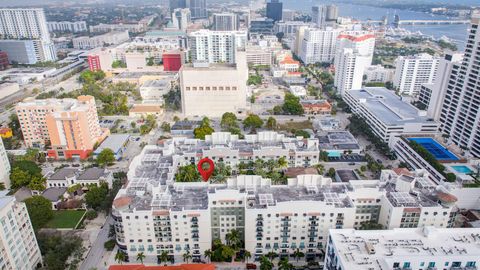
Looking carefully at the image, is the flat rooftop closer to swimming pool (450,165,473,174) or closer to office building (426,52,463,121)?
office building (426,52,463,121)

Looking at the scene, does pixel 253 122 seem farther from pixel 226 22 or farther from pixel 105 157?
pixel 226 22

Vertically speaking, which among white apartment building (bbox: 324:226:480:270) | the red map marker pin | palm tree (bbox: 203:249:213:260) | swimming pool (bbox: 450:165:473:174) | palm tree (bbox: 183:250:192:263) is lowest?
palm tree (bbox: 183:250:192:263)

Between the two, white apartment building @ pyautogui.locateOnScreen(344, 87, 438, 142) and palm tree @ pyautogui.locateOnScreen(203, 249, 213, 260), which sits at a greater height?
white apartment building @ pyautogui.locateOnScreen(344, 87, 438, 142)

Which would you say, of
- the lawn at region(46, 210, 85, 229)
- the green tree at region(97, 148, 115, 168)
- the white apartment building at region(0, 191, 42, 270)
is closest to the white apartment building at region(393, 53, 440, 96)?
the green tree at region(97, 148, 115, 168)

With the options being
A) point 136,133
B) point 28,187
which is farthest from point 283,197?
point 136,133

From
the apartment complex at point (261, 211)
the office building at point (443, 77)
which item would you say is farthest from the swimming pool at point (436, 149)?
the apartment complex at point (261, 211)

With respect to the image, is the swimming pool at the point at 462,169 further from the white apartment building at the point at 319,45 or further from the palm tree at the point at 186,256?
the white apartment building at the point at 319,45
